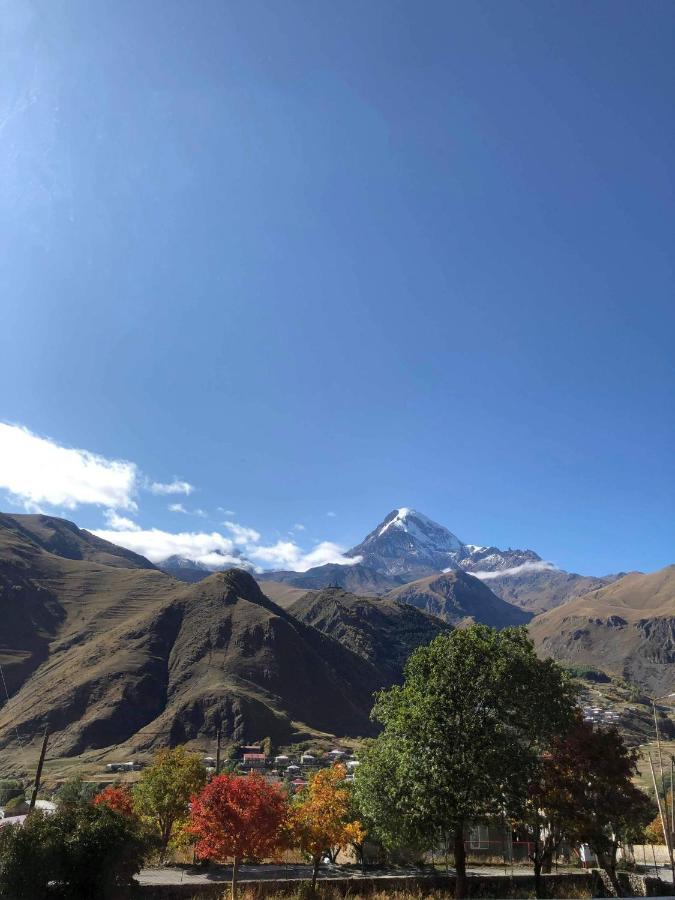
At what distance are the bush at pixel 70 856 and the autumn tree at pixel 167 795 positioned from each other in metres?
14.5

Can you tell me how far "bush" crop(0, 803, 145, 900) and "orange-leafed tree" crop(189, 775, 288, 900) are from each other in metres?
2.95

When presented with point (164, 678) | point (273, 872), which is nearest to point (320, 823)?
point (273, 872)

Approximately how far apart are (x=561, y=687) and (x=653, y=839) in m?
37.6

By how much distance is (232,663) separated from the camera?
163m

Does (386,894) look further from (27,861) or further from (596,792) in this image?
(27,861)

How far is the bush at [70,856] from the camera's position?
2064 centimetres

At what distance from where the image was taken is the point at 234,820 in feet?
83.3

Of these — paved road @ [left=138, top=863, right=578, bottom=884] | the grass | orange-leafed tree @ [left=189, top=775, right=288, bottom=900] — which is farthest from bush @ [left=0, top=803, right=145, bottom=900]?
paved road @ [left=138, top=863, right=578, bottom=884]

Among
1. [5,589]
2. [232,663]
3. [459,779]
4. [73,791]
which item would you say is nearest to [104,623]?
[5,589]

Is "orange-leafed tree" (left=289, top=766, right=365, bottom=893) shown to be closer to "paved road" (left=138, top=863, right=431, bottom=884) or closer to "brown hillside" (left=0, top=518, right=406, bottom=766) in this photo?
"paved road" (left=138, top=863, right=431, bottom=884)

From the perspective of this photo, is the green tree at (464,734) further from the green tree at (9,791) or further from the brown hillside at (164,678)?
the brown hillside at (164,678)

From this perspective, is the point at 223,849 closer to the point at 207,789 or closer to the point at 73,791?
the point at 207,789

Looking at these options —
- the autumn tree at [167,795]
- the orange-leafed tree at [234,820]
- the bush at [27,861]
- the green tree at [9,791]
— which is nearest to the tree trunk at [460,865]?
the orange-leafed tree at [234,820]

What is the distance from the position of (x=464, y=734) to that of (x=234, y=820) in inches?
434
